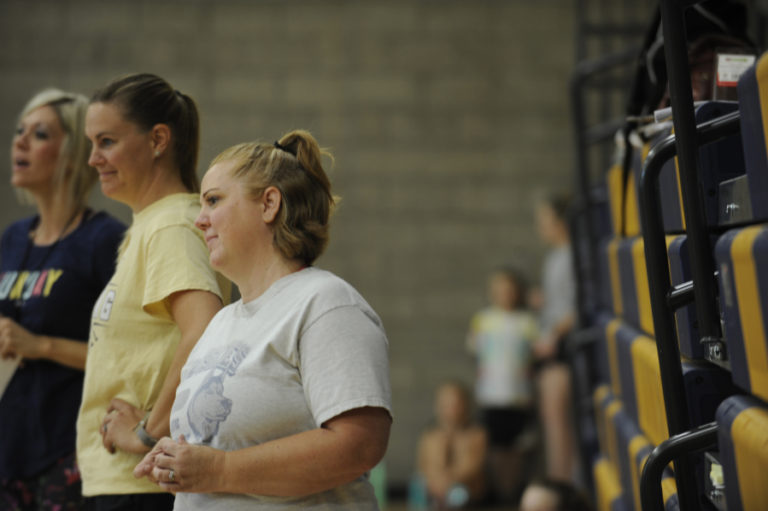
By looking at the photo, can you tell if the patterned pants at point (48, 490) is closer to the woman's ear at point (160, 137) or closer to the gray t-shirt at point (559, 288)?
the woman's ear at point (160, 137)

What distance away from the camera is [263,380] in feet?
3.89

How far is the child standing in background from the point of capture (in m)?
5.48

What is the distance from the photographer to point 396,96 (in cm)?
616

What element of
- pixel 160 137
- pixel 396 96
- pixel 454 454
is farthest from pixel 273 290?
pixel 396 96

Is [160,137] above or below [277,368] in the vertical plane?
above

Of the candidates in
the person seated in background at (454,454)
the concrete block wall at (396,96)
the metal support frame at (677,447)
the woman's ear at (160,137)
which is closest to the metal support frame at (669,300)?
the metal support frame at (677,447)

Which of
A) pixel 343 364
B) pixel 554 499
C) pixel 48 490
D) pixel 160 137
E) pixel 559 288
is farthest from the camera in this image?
pixel 559 288

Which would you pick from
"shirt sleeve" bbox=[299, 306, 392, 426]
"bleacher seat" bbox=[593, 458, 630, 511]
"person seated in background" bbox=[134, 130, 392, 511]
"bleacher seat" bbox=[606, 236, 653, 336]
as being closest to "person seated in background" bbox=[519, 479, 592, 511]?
"bleacher seat" bbox=[593, 458, 630, 511]

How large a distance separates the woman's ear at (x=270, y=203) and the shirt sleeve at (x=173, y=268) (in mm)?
221

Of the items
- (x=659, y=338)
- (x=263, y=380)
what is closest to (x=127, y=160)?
(x=263, y=380)

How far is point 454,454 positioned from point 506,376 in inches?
22.3

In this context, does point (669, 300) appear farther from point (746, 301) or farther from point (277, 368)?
point (277, 368)

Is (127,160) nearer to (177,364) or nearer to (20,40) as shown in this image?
(177,364)

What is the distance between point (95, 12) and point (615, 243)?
4.66m
